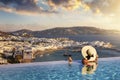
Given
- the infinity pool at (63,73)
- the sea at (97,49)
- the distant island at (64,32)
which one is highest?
the distant island at (64,32)

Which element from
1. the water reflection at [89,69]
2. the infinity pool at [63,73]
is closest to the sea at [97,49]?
the water reflection at [89,69]

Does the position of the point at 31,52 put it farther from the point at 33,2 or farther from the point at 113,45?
the point at 113,45

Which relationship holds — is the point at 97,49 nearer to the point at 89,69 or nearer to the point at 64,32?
the point at 64,32

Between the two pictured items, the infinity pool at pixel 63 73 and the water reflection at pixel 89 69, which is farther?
the water reflection at pixel 89 69

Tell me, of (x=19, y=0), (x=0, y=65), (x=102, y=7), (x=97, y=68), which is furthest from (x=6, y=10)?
(x=97, y=68)

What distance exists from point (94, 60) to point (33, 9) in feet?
26.0

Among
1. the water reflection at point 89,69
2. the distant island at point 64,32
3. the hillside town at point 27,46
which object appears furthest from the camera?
the distant island at point 64,32

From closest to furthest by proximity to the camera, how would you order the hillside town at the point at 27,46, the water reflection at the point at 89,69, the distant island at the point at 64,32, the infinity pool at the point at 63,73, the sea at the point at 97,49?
the infinity pool at the point at 63,73 → the water reflection at the point at 89,69 → the hillside town at the point at 27,46 → the sea at the point at 97,49 → the distant island at the point at 64,32

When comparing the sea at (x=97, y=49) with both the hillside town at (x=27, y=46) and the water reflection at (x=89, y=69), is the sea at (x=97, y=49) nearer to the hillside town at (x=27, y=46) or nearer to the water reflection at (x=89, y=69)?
the hillside town at (x=27, y=46)

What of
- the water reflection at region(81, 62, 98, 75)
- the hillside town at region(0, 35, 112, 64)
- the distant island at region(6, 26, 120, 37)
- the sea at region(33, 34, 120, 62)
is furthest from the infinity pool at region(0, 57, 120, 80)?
the distant island at region(6, 26, 120, 37)

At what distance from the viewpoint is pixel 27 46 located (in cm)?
2428

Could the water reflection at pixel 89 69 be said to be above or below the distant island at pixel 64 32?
below

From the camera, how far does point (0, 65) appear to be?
1969 centimetres

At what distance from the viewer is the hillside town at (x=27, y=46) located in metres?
21.1
